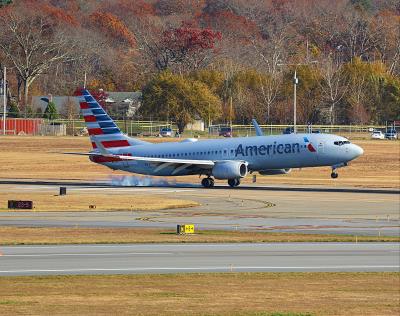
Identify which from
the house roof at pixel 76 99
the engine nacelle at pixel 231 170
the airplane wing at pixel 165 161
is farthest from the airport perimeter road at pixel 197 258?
the house roof at pixel 76 99

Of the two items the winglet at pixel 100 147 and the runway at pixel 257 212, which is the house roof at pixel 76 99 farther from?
the runway at pixel 257 212

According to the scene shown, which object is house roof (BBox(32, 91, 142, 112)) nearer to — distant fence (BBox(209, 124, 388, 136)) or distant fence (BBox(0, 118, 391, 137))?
distant fence (BBox(0, 118, 391, 137))

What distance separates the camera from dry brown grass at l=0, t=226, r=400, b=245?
48469 millimetres

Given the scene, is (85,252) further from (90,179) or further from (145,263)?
(90,179)

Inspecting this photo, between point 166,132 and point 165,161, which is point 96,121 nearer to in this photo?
point 165,161

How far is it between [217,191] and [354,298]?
4825 centimetres

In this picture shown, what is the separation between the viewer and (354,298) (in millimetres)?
34312

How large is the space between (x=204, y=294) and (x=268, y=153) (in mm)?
48814

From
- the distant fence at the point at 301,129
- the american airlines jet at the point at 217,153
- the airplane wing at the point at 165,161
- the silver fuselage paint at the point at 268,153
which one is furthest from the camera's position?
the distant fence at the point at 301,129

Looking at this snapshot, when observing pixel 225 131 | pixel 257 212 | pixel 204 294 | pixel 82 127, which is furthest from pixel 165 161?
pixel 82 127

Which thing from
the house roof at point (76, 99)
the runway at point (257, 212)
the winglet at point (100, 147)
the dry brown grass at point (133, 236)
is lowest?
the dry brown grass at point (133, 236)

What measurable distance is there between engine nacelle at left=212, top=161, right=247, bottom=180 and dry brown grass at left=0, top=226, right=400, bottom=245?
2996 cm

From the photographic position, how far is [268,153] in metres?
83.1

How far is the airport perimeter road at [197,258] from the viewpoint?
3984 centimetres
